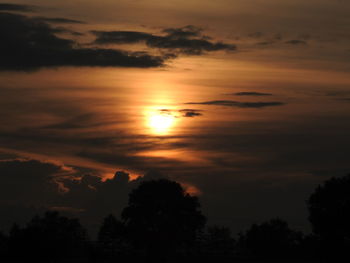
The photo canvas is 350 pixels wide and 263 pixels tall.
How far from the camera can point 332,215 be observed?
112 m

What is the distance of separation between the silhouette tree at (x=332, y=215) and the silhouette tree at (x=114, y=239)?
50.2 meters

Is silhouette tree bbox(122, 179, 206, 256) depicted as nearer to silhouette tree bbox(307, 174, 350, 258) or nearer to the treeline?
the treeline

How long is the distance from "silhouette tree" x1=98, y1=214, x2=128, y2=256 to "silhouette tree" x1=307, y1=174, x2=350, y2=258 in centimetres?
5018

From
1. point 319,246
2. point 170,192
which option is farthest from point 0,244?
point 319,246

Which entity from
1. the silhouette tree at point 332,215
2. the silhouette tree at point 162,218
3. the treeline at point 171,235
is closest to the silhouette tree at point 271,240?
the treeline at point 171,235

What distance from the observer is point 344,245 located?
363 ft

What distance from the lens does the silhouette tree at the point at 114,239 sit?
15375 cm

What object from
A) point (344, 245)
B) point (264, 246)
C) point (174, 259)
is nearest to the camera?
point (344, 245)

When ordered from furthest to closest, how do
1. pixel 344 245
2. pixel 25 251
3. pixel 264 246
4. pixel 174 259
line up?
1. pixel 264 246
2. pixel 174 259
3. pixel 25 251
4. pixel 344 245

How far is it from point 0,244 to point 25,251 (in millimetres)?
45699

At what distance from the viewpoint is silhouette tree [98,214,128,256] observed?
154 metres

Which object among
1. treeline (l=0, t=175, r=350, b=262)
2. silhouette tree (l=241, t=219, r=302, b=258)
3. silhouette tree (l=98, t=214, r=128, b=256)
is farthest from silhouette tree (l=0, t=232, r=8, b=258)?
silhouette tree (l=241, t=219, r=302, b=258)

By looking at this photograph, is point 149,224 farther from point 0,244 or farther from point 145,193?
point 0,244

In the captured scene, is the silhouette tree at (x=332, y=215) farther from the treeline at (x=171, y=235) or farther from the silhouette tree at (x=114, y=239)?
the silhouette tree at (x=114, y=239)
